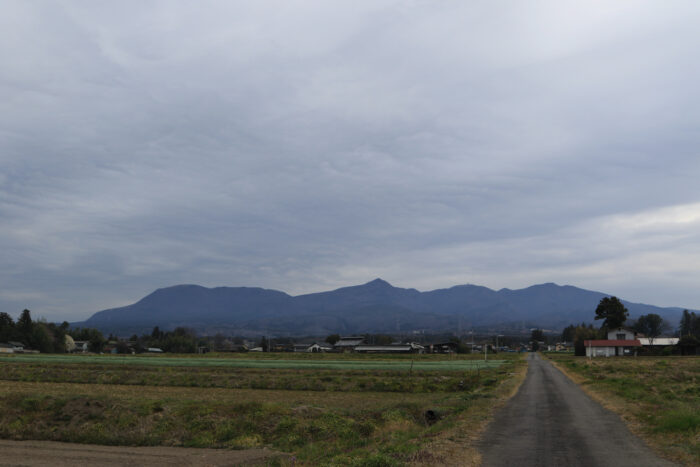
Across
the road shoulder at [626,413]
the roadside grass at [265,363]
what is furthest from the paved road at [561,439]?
the roadside grass at [265,363]

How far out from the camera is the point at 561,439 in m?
18.0

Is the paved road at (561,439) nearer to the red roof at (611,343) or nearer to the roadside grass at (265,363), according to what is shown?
the roadside grass at (265,363)

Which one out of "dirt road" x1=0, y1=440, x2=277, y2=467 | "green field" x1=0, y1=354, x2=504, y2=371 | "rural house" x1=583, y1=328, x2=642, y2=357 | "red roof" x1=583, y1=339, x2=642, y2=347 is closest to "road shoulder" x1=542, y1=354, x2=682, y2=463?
"dirt road" x1=0, y1=440, x2=277, y2=467

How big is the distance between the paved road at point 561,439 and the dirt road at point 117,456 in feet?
26.4

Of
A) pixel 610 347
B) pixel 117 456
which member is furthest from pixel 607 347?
pixel 117 456

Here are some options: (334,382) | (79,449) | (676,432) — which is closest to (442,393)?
(334,382)

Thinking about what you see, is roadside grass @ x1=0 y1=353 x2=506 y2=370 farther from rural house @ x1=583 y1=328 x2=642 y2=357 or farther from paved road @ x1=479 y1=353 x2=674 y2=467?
rural house @ x1=583 y1=328 x2=642 y2=357

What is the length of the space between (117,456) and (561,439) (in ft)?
51.8

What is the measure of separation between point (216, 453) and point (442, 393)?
26.8 m

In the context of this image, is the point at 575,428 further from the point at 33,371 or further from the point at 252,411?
the point at 33,371

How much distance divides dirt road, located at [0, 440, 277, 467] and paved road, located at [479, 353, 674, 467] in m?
8.04

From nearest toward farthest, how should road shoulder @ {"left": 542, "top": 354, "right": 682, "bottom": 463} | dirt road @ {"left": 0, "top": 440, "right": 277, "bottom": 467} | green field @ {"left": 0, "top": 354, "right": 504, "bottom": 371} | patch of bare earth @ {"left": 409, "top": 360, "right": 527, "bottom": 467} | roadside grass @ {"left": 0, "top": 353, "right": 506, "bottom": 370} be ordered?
1. patch of bare earth @ {"left": 409, "top": 360, "right": 527, "bottom": 467}
2. road shoulder @ {"left": 542, "top": 354, "right": 682, "bottom": 463}
3. dirt road @ {"left": 0, "top": 440, "right": 277, "bottom": 467}
4. green field @ {"left": 0, "top": 354, "right": 504, "bottom": 371}
5. roadside grass @ {"left": 0, "top": 353, "right": 506, "bottom": 370}

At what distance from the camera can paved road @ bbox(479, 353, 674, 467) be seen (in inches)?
578

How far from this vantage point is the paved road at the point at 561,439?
48.2 feet
